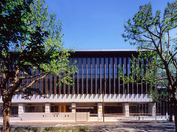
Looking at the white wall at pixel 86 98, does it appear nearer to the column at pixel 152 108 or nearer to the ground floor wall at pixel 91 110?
the ground floor wall at pixel 91 110

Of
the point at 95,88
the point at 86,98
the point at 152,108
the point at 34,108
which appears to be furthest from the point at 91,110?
the point at 152,108

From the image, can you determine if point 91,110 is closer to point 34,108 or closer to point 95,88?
point 95,88

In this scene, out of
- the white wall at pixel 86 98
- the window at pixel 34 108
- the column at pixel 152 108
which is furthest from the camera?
the window at pixel 34 108

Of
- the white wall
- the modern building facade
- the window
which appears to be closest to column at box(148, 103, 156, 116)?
the modern building facade

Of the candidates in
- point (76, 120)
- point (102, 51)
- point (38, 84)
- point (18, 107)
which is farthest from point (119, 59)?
point (18, 107)

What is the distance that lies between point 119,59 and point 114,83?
6.37 m

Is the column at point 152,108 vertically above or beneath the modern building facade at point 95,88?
beneath

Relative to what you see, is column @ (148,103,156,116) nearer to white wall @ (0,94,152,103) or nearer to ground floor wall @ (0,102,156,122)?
ground floor wall @ (0,102,156,122)

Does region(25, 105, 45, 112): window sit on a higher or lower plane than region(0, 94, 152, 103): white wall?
lower

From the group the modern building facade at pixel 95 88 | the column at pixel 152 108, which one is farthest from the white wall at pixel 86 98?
the column at pixel 152 108

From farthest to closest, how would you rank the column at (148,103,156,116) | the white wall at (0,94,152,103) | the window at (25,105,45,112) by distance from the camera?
the window at (25,105,45,112)
the column at (148,103,156,116)
the white wall at (0,94,152,103)

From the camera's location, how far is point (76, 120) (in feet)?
94.8

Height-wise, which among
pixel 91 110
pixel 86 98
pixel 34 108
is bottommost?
pixel 91 110

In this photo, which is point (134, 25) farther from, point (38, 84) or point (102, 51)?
point (38, 84)
